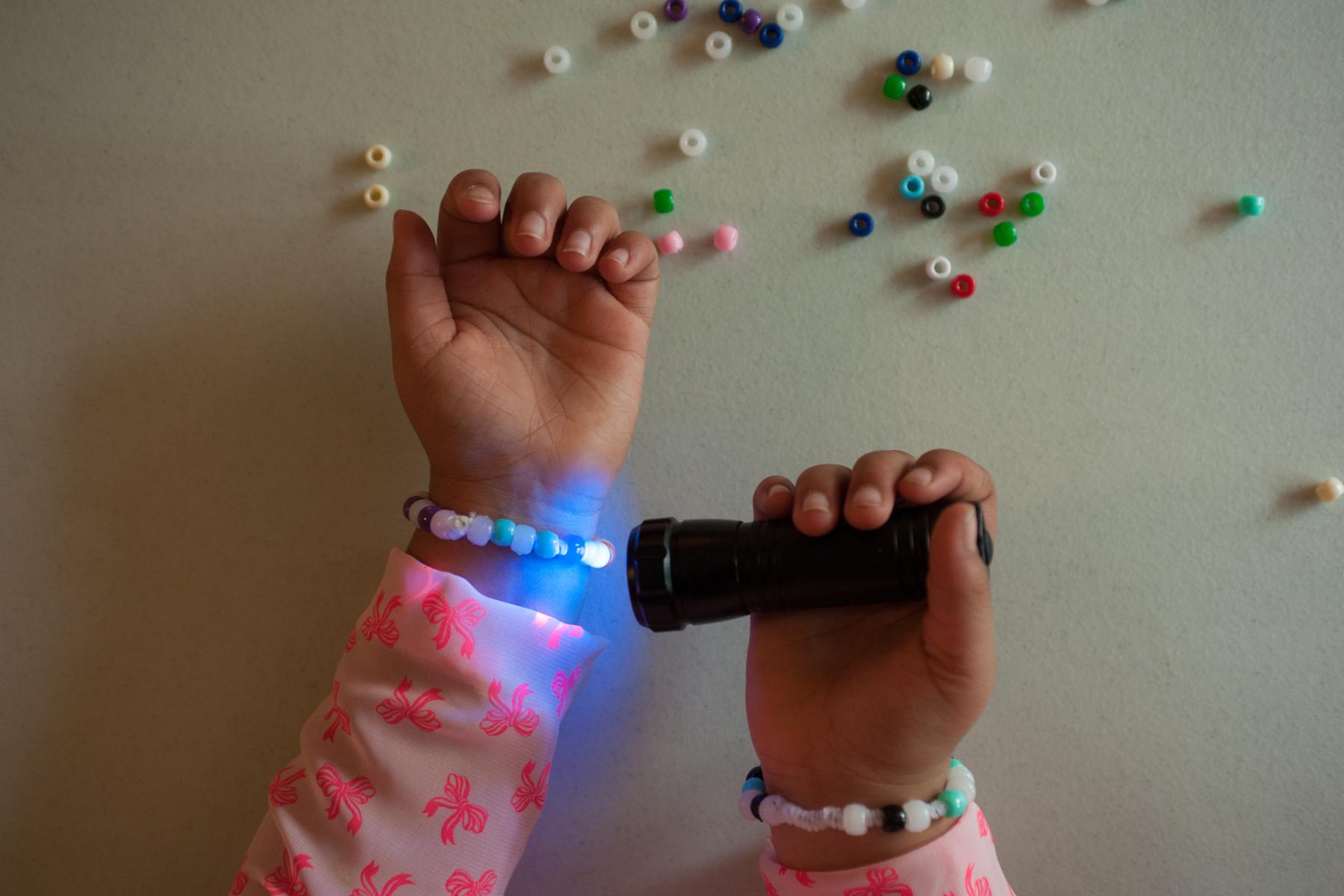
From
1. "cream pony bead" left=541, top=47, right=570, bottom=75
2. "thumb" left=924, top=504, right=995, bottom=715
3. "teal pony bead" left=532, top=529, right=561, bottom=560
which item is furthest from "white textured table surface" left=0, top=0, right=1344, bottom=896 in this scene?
"thumb" left=924, top=504, right=995, bottom=715

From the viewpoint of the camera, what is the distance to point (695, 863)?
863mm

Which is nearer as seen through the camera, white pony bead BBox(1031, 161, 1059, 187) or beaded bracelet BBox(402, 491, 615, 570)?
beaded bracelet BBox(402, 491, 615, 570)

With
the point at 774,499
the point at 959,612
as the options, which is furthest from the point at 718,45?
the point at 959,612

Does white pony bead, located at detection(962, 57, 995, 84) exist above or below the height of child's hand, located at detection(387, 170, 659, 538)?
above

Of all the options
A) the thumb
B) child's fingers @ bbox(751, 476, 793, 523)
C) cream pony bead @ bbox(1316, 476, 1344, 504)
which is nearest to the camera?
the thumb

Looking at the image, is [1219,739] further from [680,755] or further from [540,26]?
[540,26]

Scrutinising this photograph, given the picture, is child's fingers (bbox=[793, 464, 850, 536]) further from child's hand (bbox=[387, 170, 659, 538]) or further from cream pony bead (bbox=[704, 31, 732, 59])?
cream pony bead (bbox=[704, 31, 732, 59])

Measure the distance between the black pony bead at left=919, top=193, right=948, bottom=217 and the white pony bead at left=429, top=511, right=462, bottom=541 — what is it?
516 millimetres

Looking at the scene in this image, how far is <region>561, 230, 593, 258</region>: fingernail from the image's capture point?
77cm

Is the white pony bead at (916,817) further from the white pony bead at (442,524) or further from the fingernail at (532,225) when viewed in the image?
the fingernail at (532,225)

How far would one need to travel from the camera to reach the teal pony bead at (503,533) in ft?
2.56

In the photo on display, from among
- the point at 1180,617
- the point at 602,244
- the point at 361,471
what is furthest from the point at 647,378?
the point at 1180,617

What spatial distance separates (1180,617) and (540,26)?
0.83m

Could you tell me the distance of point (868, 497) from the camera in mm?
658
